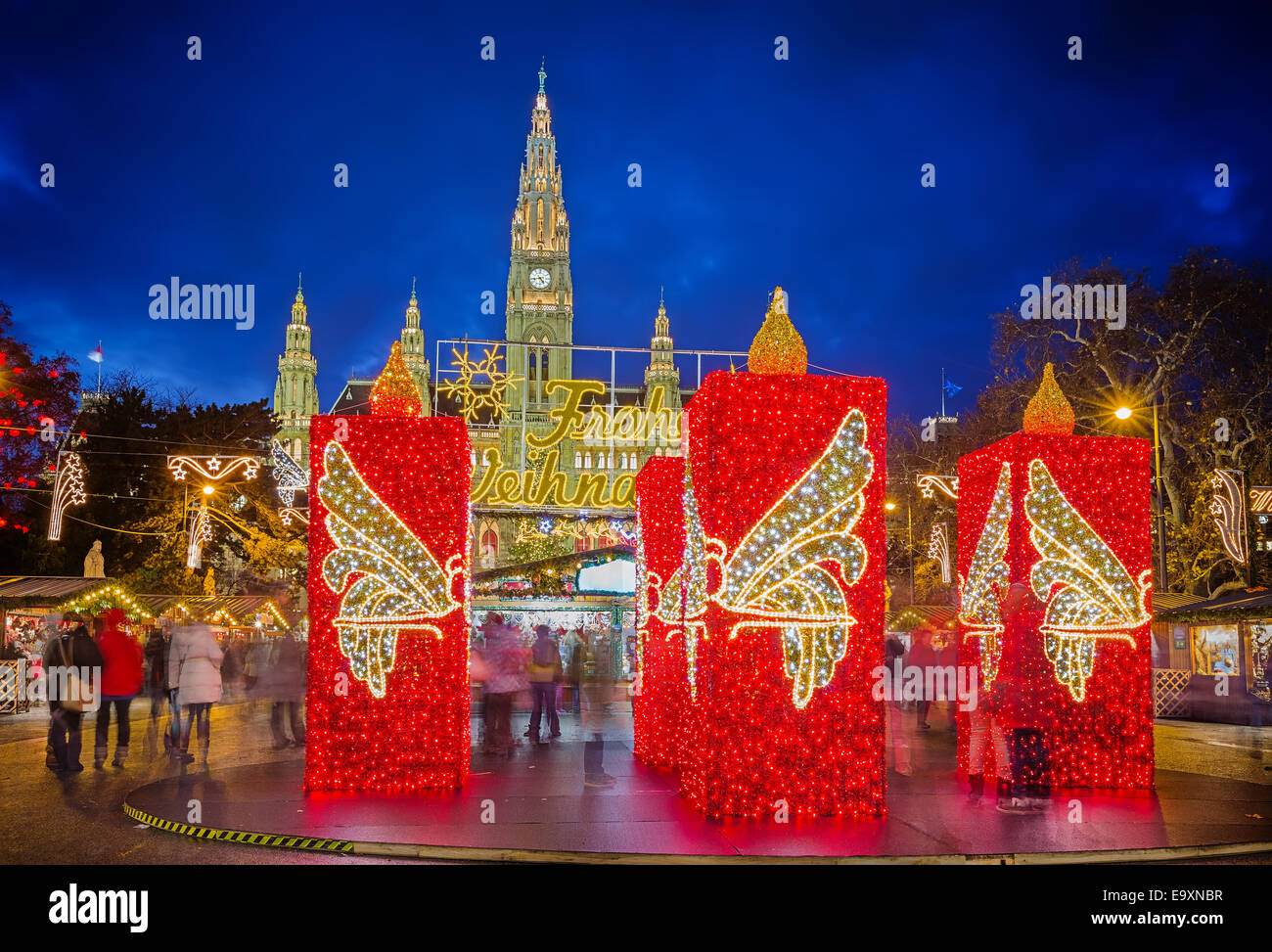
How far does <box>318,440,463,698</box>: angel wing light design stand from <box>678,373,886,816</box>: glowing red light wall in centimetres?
292

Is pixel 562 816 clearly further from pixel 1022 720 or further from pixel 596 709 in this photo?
pixel 596 709

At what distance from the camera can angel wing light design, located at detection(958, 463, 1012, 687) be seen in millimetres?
10055

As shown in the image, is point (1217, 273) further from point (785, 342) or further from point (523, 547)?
point (523, 547)

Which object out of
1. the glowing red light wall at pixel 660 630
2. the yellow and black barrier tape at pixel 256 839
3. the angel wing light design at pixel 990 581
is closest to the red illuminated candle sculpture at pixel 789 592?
the glowing red light wall at pixel 660 630

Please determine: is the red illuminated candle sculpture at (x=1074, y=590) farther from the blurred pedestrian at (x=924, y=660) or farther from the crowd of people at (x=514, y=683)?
the blurred pedestrian at (x=924, y=660)

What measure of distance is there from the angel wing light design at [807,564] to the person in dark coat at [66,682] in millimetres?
7367

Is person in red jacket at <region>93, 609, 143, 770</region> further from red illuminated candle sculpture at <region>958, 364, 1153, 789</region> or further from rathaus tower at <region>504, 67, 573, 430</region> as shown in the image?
rathaus tower at <region>504, 67, 573, 430</region>

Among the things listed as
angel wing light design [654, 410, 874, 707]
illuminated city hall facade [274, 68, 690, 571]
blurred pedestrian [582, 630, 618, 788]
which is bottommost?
blurred pedestrian [582, 630, 618, 788]

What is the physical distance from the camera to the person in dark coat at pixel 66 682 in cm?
1082

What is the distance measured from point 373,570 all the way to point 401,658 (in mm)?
892

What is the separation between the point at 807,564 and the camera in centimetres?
810

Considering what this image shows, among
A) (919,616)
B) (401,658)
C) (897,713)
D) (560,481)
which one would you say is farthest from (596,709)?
(919,616)

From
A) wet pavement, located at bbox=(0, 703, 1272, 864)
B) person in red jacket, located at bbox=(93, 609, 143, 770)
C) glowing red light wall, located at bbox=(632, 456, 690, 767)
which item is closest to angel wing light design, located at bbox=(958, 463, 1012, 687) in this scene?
wet pavement, located at bbox=(0, 703, 1272, 864)
